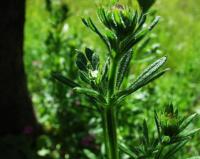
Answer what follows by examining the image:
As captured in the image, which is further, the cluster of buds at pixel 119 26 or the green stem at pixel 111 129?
the green stem at pixel 111 129

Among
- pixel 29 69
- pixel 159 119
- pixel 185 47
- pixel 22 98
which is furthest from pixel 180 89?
pixel 185 47

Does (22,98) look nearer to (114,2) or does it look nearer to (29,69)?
(29,69)

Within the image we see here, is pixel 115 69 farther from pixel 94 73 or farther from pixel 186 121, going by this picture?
pixel 186 121

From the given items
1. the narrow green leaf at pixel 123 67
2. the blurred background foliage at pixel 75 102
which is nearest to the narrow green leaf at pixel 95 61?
the narrow green leaf at pixel 123 67

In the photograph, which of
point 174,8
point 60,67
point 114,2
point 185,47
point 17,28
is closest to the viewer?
point 114,2

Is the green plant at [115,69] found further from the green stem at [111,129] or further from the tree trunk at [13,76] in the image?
the tree trunk at [13,76]

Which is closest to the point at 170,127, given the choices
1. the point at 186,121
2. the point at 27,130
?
the point at 186,121
